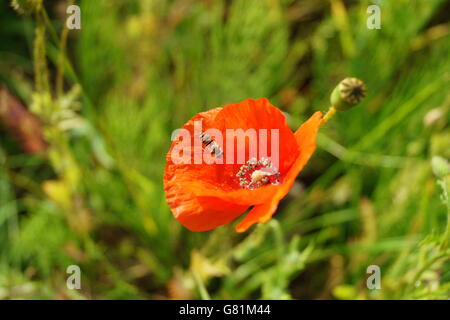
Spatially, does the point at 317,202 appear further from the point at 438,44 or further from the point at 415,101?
the point at 438,44

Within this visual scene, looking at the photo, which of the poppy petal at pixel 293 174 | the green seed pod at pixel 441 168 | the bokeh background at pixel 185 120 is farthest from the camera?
the bokeh background at pixel 185 120

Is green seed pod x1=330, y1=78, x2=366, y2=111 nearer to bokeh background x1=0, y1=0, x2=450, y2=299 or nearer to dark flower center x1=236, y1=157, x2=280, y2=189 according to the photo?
dark flower center x1=236, y1=157, x2=280, y2=189

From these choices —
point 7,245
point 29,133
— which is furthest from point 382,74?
point 7,245

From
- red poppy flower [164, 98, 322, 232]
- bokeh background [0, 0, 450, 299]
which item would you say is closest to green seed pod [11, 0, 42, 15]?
red poppy flower [164, 98, 322, 232]

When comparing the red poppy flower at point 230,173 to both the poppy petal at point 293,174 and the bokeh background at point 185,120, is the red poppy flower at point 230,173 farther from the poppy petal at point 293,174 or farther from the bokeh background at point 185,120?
the bokeh background at point 185,120

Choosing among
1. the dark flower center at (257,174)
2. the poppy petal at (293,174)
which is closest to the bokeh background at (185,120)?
the dark flower center at (257,174)

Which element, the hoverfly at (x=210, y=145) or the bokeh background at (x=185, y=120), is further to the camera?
the bokeh background at (x=185, y=120)
